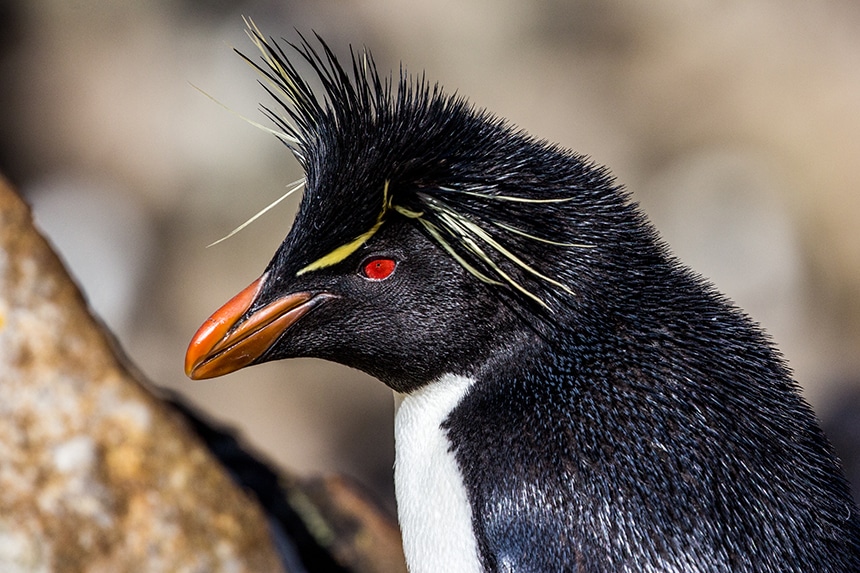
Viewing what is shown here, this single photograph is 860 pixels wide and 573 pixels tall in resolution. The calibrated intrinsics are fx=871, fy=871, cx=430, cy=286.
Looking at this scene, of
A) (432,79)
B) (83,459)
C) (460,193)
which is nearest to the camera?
(460,193)

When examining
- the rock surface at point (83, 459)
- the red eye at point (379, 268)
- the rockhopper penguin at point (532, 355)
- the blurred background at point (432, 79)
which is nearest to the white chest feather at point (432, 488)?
the rockhopper penguin at point (532, 355)

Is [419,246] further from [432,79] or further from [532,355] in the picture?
[432,79]

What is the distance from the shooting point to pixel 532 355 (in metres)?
1.32

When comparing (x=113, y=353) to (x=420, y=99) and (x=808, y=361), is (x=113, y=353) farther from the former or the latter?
(x=808, y=361)

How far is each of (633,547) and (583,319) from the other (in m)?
0.34

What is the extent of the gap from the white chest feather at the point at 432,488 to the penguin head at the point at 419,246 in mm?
47

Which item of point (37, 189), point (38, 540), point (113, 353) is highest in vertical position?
point (113, 353)

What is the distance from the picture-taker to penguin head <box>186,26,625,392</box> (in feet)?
4.32

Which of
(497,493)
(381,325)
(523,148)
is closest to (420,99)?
(523,148)

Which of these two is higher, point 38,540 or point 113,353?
point 113,353

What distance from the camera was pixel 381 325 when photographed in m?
1.41

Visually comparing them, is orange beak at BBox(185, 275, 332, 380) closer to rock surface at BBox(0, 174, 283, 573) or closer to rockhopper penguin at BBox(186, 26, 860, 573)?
rockhopper penguin at BBox(186, 26, 860, 573)

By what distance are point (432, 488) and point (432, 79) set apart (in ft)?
10.8

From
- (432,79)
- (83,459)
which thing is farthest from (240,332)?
(432,79)
